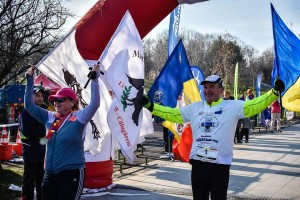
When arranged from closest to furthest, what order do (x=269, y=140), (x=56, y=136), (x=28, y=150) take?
1. (x=56, y=136)
2. (x=28, y=150)
3. (x=269, y=140)

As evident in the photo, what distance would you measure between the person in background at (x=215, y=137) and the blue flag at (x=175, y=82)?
10.1 feet

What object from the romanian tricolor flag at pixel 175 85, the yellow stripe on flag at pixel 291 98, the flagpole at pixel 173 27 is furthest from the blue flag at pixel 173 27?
the yellow stripe on flag at pixel 291 98

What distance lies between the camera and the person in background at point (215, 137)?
4.10 metres

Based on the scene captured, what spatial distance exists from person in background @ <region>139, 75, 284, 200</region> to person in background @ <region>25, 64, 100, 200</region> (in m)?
1.22

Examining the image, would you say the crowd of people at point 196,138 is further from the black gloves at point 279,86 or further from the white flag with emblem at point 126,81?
the white flag with emblem at point 126,81

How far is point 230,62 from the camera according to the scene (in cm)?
5791

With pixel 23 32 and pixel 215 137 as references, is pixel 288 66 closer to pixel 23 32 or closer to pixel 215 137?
pixel 215 137

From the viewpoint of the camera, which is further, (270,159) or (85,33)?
(270,159)

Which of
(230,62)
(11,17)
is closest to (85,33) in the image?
(11,17)

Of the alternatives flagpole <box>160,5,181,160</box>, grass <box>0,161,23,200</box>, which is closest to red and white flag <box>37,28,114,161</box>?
grass <box>0,161,23,200</box>

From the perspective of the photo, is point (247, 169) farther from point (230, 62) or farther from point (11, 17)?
point (230, 62)

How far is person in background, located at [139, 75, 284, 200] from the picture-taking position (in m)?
4.10

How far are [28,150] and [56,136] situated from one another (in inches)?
79.8

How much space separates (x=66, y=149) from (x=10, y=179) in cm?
475
